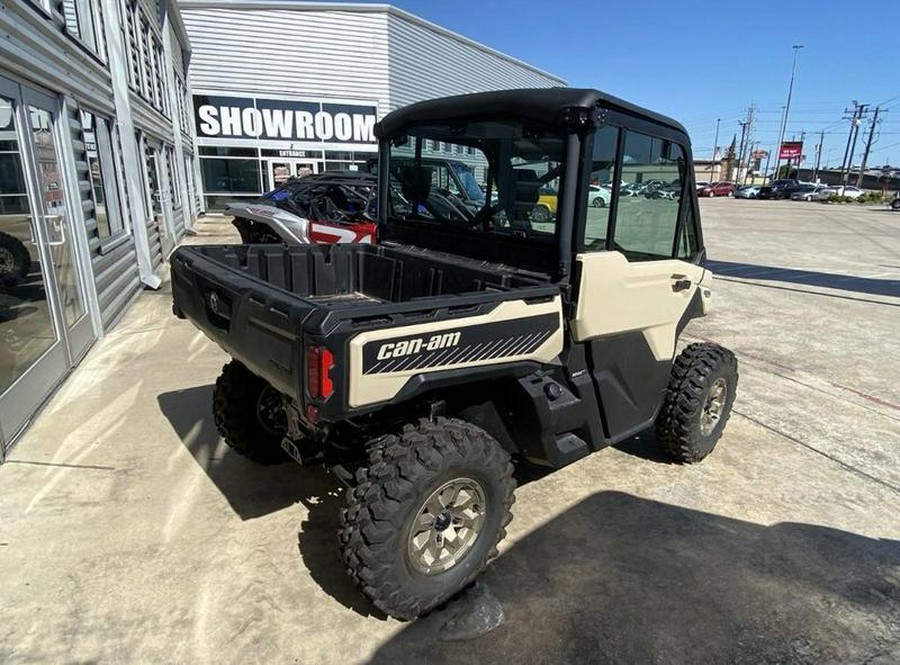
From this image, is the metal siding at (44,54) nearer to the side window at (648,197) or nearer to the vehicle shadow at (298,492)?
the vehicle shadow at (298,492)

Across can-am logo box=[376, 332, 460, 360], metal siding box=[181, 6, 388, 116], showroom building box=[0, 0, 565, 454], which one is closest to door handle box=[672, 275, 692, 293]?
showroom building box=[0, 0, 565, 454]

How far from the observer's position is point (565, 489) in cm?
361

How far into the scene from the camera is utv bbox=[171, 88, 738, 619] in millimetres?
2297

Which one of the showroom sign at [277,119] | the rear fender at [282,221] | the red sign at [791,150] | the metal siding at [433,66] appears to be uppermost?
the metal siding at [433,66]

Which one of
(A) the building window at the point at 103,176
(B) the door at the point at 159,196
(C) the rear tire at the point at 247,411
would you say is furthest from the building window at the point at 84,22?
(C) the rear tire at the point at 247,411

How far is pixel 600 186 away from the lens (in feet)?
9.34

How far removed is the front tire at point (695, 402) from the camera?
12.1 feet

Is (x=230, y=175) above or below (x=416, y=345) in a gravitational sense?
above

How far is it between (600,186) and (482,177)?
71 centimetres

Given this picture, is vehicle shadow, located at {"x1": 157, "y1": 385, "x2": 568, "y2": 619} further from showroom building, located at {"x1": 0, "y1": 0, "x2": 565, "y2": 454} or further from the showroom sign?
the showroom sign

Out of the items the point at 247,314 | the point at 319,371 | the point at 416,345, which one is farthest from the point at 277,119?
the point at 319,371

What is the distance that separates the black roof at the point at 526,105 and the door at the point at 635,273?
12cm

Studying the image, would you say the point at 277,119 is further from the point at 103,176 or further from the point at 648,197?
the point at 648,197

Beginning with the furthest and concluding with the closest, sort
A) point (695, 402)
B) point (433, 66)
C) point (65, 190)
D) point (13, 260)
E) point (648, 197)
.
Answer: point (433, 66) → point (65, 190) → point (13, 260) → point (695, 402) → point (648, 197)
